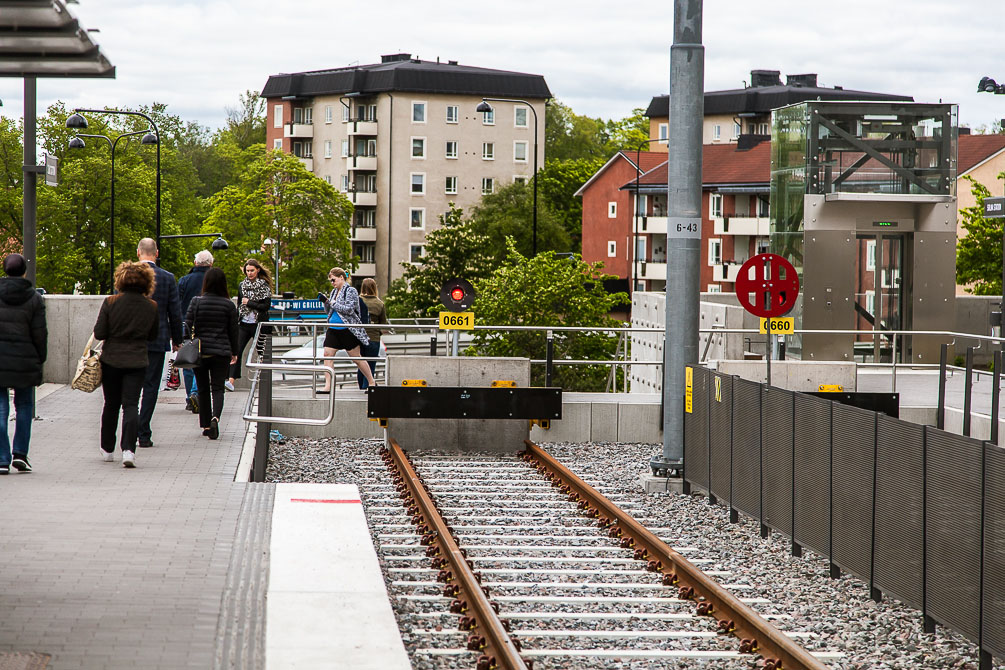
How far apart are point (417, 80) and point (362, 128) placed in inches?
227

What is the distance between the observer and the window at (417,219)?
10856cm

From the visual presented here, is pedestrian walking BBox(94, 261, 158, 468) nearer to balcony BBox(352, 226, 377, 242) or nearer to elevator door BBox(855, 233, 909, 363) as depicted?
elevator door BBox(855, 233, 909, 363)

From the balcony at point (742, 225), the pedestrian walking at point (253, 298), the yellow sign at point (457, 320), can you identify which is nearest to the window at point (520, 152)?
the balcony at point (742, 225)

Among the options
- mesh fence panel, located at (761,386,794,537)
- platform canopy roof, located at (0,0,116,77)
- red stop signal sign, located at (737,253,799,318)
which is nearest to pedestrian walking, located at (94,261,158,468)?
platform canopy roof, located at (0,0,116,77)

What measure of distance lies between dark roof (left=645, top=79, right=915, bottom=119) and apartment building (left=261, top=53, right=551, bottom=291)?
13217mm

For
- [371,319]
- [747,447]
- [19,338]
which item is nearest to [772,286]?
[747,447]

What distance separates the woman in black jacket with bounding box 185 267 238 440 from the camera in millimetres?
15031

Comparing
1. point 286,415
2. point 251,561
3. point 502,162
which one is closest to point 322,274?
point 502,162

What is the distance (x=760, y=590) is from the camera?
387 inches

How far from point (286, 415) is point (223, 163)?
11588 centimetres

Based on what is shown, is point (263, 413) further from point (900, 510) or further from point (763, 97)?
point (763, 97)

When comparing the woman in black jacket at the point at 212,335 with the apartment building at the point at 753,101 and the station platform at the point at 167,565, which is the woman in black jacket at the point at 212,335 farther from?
the apartment building at the point at 753,101

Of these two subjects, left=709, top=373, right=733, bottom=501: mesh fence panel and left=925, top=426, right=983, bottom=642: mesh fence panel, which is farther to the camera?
left=709, top=373, right=733, bottom=501: mesh fence panel

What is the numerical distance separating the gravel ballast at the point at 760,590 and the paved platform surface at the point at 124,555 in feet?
3.81
